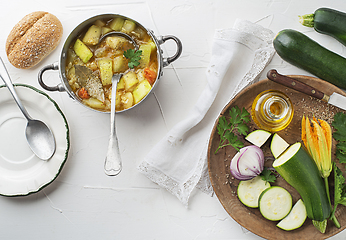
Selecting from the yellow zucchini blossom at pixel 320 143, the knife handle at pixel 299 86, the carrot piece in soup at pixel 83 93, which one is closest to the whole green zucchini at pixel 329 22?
the knife handle at pixel 299 86

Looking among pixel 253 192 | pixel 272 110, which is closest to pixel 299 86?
pixel 272 110

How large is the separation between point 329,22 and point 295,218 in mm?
1099

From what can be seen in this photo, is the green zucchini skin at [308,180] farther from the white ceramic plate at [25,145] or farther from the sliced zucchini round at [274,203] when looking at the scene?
the white ceramic plate at [25,145]

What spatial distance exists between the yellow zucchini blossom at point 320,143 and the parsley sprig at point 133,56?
94 centimetres

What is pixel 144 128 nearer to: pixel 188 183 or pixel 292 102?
pixel 188 183

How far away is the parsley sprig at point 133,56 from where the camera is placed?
1301mm

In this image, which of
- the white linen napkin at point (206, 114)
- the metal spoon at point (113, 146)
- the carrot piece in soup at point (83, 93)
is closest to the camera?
the metal spoon at point (113, 146)

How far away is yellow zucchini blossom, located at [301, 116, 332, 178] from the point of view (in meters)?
1.37

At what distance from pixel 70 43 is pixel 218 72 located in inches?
31.9

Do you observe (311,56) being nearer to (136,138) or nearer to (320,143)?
(320,143)

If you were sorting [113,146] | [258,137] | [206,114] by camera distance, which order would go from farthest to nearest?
[206,114], [258,137], [113,146]

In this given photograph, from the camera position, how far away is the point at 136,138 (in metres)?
1.58

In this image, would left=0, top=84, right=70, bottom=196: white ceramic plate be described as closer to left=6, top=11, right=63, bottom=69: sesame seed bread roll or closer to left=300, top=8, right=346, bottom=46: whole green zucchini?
left=6, top=11, right=63, bottom=69: sesame seed bread roll

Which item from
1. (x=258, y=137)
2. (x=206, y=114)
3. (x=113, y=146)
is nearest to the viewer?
(x=113, y=146)
